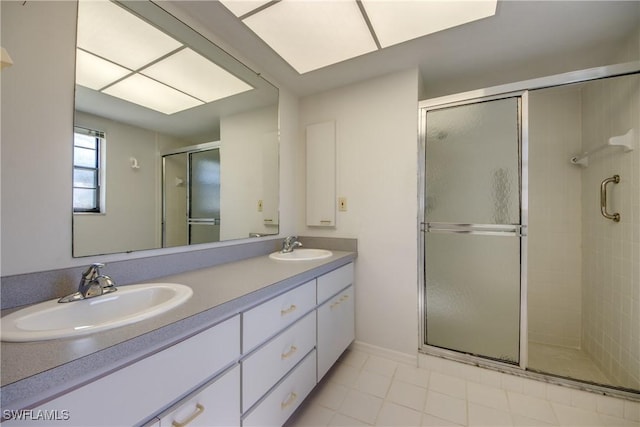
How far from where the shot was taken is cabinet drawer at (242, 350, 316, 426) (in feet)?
3.33

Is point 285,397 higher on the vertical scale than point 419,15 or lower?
lower

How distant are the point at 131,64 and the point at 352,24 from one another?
3.81 feet

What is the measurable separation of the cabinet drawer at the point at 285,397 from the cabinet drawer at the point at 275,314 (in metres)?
0.26

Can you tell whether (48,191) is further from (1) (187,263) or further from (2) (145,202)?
(1) (187,263)

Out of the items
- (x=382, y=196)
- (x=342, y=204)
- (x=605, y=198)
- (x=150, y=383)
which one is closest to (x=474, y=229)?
(x=382, y=196)

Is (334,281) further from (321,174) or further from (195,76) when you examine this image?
(195,76)

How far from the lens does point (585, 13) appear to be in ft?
4.28

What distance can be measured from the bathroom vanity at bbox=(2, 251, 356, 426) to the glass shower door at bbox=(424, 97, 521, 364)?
89 cm

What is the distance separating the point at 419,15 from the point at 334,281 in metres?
1.63

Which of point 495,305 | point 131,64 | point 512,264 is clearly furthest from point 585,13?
point 131,64

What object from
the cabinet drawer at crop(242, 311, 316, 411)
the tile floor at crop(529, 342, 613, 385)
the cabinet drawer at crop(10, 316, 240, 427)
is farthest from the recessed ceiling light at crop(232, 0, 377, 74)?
the tile floor at crop(529, 342, 613, 385)

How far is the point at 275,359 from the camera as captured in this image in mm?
1105

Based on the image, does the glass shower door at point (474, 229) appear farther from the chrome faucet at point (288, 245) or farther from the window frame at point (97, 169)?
the window frame at point (97, 169)

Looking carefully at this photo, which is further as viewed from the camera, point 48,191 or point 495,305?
point 495,305
